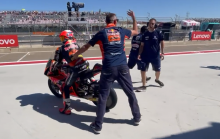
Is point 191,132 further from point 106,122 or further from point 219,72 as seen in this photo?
point 219,72

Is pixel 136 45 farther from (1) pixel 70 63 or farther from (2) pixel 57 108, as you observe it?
(2) pixel 57 108

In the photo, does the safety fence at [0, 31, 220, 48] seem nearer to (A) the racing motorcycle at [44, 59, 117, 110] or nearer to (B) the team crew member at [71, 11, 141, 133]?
(A) the racing motorcycle at [44, 59, 117, 110]

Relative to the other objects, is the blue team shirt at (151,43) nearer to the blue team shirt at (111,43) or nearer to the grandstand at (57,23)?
the blue team shirt at (111,43)

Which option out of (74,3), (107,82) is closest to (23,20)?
(74,3)

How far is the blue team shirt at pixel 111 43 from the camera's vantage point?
295 cm

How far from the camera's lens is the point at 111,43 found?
9.75 feet

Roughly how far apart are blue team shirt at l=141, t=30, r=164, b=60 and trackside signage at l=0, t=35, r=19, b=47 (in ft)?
39.0

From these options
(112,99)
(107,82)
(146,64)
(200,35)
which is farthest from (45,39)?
(200,35)

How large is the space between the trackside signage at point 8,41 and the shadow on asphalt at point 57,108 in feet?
35.1

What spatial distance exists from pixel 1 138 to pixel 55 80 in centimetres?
137

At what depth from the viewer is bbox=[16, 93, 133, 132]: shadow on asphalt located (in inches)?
137

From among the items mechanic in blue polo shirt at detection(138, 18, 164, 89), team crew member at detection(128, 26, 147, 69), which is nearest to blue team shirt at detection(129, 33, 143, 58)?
team crew member at detection(128, 26, 147, 69)

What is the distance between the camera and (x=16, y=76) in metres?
6.57

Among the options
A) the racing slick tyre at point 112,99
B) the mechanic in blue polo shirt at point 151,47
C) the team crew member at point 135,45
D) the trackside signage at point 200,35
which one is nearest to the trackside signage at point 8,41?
the team crew member at point 135,45
